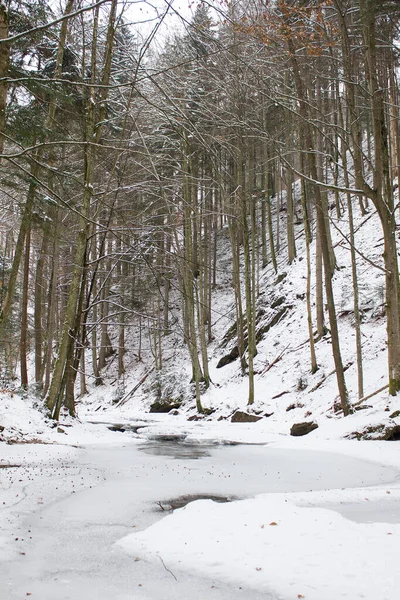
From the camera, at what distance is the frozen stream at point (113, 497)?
2465mm

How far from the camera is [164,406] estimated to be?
19.7 meters

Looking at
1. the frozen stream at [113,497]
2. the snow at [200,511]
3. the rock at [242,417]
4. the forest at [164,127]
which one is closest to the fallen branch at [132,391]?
the forest at [164,127]

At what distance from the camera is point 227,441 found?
9.98m

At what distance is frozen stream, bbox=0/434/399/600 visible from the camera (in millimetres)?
2465

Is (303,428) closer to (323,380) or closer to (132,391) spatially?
(323,380)

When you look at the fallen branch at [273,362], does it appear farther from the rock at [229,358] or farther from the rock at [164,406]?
the rock at [164,406]

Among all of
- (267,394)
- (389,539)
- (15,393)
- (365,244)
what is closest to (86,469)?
(389,539)

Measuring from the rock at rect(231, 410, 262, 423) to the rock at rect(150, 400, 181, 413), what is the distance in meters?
5.13

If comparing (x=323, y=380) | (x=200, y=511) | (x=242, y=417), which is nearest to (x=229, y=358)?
(x=242, y=417)

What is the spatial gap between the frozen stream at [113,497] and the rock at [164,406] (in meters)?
10.5

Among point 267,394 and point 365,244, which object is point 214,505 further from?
point 365,244

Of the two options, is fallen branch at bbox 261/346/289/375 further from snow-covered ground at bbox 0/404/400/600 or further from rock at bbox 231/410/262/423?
snow-covered ground at bbox 0/404/400/600

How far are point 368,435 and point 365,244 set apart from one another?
41.5 ft

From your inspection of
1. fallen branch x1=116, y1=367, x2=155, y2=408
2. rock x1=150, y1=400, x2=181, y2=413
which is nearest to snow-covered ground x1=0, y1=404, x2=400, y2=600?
rock x1=150, y1=400, x2=181, y2=413
